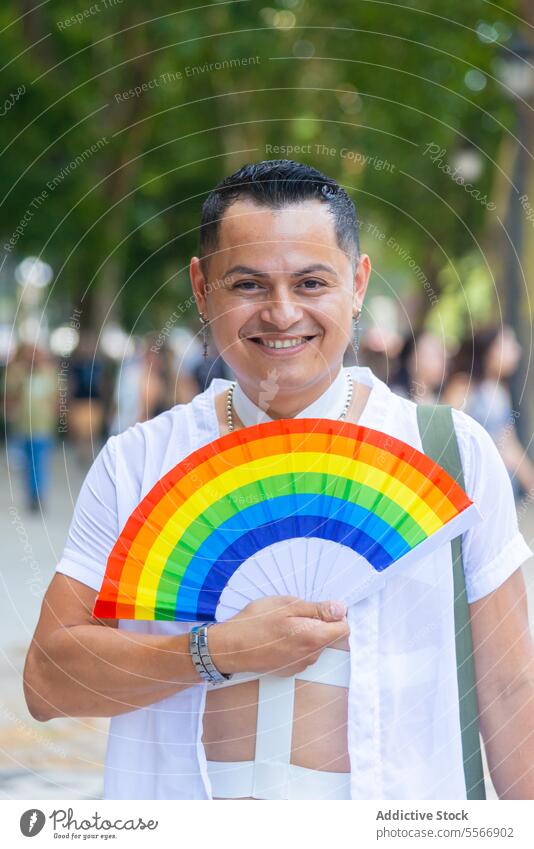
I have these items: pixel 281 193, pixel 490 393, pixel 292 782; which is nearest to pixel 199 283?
pixel 281 193

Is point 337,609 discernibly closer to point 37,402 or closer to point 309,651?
point 309,651

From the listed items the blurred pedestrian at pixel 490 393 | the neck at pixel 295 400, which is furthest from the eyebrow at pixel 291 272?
the blurred pedestrian at pixel 490 393

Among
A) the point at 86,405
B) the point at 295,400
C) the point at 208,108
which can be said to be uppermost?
the point at 208,108

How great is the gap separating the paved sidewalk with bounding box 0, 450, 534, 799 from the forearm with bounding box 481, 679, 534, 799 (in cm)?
24

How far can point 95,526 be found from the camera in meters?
1.78

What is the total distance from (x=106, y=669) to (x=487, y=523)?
1.94 feet

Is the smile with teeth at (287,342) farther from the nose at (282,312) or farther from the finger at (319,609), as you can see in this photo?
the finger at (319,609)

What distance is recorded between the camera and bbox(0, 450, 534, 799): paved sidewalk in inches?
97.5

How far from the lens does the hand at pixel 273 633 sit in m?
1.64

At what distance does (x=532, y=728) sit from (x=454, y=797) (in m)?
0.16

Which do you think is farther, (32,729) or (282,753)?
(32,729)

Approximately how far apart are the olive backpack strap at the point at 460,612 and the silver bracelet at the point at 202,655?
355 mm

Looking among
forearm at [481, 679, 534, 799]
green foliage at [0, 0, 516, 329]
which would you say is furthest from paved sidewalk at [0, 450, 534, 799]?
green foliage at [0, 0, 516, 329]

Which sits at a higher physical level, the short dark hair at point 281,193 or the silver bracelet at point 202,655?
the short dark hair at point 281,193
